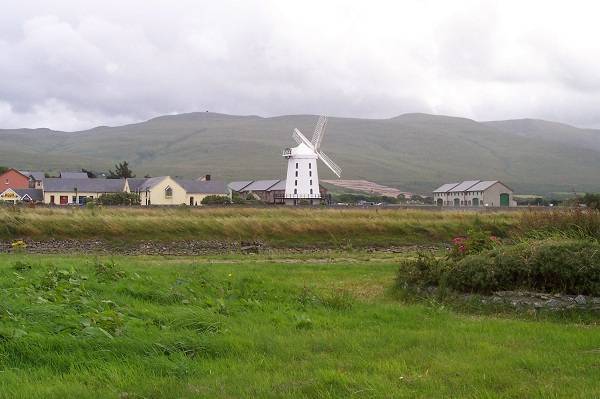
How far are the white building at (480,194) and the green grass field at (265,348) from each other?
3709 inches

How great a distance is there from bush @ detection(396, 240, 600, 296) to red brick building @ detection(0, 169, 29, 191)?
10975 cm

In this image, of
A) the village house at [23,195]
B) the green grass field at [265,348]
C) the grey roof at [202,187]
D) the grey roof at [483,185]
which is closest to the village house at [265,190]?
the grey roof at [202,187]

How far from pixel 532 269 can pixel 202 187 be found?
312ft

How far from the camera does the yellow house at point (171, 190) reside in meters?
99.1

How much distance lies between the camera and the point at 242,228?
46.1 metres

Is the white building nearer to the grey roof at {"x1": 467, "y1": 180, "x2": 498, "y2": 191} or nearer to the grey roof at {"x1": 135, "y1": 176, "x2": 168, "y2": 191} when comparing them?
the grey roof at {"x1": 467, "y1": 180, "x2": 498, "y2": 191}

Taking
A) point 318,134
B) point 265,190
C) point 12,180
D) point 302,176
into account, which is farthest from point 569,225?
point 12,180

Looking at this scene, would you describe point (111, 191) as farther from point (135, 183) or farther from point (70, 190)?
point (70, 190)

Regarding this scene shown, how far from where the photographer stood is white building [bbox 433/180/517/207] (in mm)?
111812

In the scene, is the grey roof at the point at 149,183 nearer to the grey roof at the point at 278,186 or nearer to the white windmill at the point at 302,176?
the white windmill at the point at 302,176

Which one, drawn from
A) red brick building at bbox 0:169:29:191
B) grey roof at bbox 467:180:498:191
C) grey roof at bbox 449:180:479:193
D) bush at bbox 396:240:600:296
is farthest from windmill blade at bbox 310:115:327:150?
bush at bbox 396:240:600:296

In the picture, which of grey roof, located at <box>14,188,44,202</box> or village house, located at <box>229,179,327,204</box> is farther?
village house, located at <box>229,179,327,204</box>

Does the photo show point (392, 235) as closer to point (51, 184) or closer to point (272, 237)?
point (272, 237)

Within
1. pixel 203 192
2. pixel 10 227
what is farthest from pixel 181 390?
pixel 203 192
